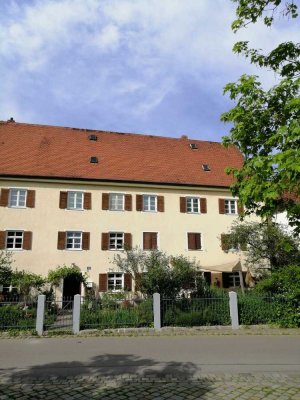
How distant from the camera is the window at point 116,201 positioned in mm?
24734

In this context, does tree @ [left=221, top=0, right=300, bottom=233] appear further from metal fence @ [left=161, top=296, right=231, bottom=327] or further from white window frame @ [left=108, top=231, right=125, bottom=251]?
white window frame @ [left=108, top=231, right=125, bottom=251]

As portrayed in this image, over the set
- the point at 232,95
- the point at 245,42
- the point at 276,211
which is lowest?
the point at 276,211

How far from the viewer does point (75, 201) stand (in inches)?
952

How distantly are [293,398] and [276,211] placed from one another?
12.1ft

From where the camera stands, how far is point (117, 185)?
25000mm

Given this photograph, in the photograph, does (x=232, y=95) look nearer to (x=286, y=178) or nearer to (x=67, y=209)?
(x=286, y=178)

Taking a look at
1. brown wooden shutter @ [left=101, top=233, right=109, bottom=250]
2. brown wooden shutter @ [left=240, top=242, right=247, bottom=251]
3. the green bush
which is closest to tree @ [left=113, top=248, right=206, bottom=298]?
the green bush

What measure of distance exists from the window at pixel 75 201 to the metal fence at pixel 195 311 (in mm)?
11628

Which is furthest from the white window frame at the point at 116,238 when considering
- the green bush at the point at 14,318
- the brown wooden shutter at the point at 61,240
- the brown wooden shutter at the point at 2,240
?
the green bush at the point at 14,318

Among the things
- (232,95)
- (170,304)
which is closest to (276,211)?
(232,95)

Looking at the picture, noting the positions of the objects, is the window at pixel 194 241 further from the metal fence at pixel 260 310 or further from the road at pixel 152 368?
the road at pixel 152 368

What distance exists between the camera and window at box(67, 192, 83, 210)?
2406cm

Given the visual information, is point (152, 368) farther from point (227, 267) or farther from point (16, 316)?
point (227, 267)

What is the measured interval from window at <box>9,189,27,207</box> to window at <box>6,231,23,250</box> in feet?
5.70
